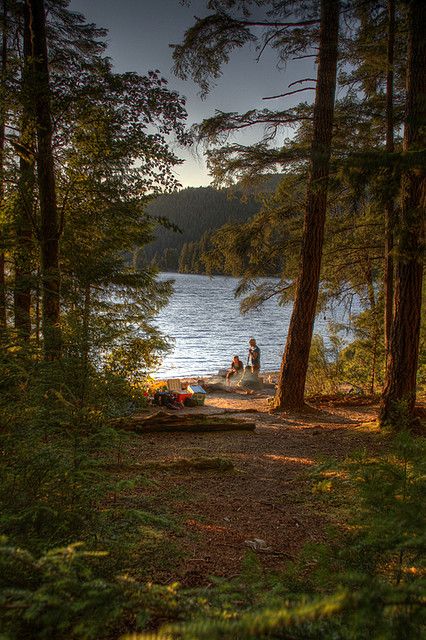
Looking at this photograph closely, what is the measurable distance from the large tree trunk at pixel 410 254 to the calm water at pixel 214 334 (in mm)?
7143

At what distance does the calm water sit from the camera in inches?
1059

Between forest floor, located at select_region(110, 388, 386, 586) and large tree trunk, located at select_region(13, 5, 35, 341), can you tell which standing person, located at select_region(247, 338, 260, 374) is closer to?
forest floor, located at select_region(110, 388, 386, 586)

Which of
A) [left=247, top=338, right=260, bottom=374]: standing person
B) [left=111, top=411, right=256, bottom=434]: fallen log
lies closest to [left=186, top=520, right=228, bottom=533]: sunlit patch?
[left=111, top=411, right=256, bottom=434]: fallen log

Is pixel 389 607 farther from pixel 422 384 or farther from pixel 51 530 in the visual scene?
pixel 422 384

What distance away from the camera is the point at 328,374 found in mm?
14695


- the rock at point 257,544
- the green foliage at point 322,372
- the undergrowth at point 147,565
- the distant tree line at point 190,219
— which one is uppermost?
the distant tree line at point 190,219

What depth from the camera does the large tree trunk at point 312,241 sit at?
8.41 metres

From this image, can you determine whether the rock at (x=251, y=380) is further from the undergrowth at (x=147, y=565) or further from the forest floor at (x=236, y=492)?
the undergrowth at (x=147, y=565)

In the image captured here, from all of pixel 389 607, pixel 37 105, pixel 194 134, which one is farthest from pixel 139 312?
pixel 389 607

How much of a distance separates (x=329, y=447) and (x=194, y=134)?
6.80 meters

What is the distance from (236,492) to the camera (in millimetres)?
4863

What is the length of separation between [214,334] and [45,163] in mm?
32750

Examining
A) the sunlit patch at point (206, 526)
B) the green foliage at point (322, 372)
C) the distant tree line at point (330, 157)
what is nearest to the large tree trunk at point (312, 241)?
the distant tree line at point (330, 157)

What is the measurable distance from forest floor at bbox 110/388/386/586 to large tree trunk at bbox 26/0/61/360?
313cm
